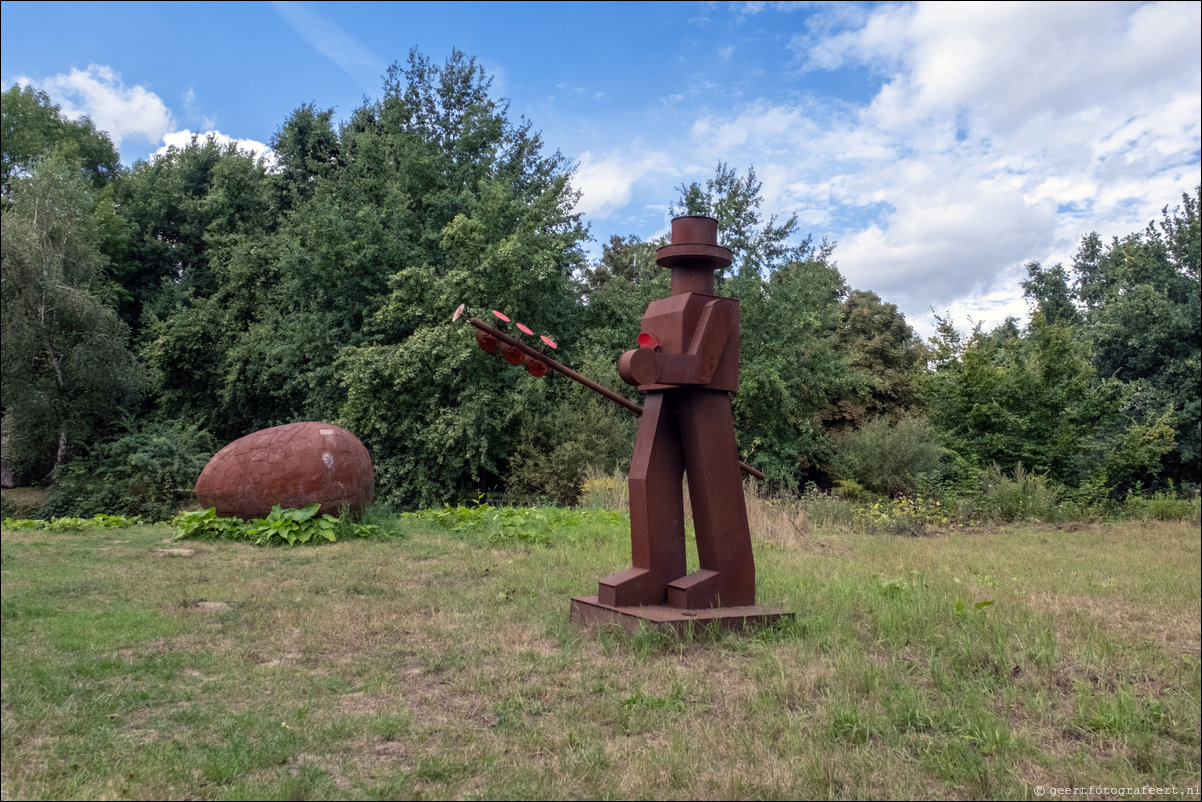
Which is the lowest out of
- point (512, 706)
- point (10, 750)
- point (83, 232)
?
point (512, 706)

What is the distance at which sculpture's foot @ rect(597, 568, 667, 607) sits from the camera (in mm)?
4980

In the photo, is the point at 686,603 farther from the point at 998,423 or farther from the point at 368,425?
the point at 368,425

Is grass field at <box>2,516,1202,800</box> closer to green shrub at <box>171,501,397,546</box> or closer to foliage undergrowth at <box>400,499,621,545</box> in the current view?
green shrub at <box>171,501,397,546</box>

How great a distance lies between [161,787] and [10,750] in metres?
0.42

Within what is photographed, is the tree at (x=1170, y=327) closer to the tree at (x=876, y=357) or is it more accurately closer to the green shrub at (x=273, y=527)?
the green shrub at (x=273, y=527)

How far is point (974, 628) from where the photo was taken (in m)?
4.34

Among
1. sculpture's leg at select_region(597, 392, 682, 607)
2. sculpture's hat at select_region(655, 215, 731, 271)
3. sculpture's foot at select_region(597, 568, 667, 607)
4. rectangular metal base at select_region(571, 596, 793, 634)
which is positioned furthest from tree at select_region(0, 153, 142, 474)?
sculpture's hat at select_region(655, 215, 731, 271)

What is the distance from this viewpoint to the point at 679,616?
186 inches

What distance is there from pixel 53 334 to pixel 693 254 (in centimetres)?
414

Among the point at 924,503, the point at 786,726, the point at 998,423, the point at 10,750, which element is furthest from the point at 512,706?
the point at 998,423

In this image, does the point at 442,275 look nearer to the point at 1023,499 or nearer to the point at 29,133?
the point at 1023,499

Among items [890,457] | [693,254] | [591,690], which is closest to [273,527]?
[693,254]

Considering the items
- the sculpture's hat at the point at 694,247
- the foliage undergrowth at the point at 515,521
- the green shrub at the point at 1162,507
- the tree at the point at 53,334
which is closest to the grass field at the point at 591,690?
the green shrub at the point at 1162,507

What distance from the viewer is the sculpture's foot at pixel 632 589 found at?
16.3ft
